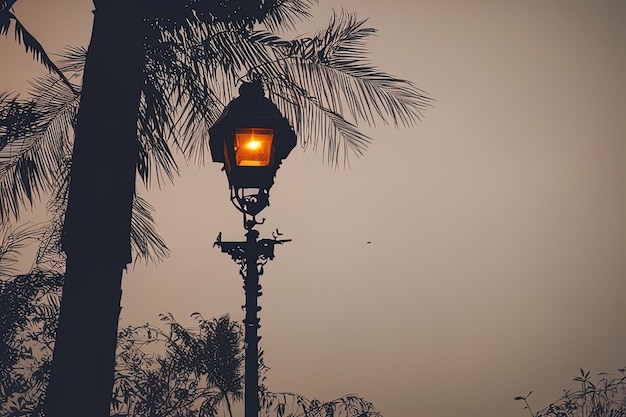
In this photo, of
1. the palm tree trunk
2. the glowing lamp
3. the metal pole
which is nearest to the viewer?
the palm tree trunk

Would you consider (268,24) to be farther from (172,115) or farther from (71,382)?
(71,382)

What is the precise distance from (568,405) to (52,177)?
252 inches

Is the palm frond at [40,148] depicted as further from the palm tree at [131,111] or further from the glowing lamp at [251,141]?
the glowing lamp at [251,141]

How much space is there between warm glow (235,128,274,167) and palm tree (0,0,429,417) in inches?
30.2

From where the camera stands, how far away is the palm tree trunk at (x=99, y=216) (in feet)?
7.84

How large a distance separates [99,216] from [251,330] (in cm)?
152

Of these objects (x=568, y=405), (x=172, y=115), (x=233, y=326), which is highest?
(x=172, y=115)

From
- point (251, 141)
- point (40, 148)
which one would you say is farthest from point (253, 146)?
point (40, 148)

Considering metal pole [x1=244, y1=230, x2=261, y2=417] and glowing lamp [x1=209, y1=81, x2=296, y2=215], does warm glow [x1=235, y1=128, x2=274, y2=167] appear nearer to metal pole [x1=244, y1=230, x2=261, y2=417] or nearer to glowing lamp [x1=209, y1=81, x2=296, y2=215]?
glowing lamp [x1=209, y1=81, x2=296, y2=215]

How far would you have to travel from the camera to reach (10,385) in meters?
7.12

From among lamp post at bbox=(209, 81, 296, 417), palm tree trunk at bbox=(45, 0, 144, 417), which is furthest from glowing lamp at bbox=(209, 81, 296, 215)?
palm tree trunk at bbox=(45, 0, 144, 417)

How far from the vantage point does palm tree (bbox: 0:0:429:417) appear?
245cm

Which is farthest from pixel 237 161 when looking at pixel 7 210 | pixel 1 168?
pixel 1 168

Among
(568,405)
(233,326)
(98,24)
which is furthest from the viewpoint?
(233,326)
